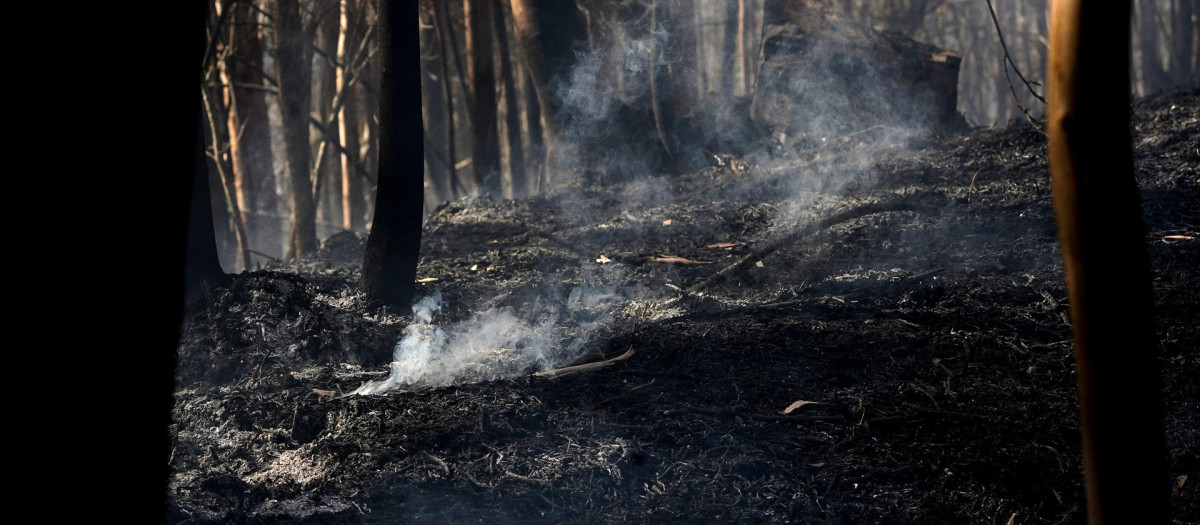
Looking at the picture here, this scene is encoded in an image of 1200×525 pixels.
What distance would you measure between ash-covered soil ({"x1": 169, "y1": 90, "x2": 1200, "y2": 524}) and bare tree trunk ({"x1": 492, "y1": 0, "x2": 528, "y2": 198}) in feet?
22.5

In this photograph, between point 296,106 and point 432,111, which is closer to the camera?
point 296,106

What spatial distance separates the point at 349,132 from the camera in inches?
674

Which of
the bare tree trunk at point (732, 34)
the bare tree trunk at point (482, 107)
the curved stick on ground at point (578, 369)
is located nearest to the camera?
the curved stick on ground at point (578, 369)

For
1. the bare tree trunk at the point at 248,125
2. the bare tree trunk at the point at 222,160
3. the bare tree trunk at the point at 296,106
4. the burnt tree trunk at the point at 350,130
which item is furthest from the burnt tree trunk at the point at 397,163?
the burnt tree trunk at the point at 350,130

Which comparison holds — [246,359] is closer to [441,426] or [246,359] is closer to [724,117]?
[441,426]

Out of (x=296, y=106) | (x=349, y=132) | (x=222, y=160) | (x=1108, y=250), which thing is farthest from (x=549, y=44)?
(x=1108, y=250)

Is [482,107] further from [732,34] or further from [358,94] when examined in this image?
[732,34]

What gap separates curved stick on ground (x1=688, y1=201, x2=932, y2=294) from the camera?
7206 mm

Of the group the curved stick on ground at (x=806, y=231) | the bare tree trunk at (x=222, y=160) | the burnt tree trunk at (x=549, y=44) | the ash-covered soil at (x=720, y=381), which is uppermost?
the burnt tree trunk at (x=549, y=44)

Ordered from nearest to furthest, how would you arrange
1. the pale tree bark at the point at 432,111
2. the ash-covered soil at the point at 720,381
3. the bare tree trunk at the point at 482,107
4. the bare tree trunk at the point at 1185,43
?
the ash-covered soil at the point at 720,381 → the bare tree trunk at the point at 482,107 → the pale tree bark at the point at 432,111 → the bare tree trunk at the point at 1185,43

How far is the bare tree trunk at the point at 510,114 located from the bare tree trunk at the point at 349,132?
105 inches

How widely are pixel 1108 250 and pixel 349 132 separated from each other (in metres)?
16.3

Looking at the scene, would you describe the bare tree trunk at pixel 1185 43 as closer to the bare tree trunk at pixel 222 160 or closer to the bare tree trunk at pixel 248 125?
the bare tree trunk at pixel 248 125

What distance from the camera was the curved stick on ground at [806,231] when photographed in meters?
7.21
